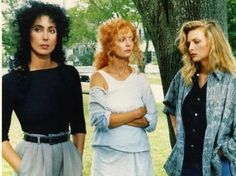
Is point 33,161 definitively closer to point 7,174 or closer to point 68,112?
point 68,112

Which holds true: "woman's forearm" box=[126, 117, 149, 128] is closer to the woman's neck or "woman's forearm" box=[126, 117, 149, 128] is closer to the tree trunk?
the woman's neck

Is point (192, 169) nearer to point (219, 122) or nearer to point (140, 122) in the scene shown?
point (219, 122)

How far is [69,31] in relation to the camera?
11.3 ft

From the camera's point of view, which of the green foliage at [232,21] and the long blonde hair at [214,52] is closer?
the long blonde hair at [214,52]

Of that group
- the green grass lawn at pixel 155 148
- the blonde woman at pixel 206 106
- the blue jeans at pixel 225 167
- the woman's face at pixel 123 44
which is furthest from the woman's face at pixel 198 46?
the green grass lawn at pixel 155 148

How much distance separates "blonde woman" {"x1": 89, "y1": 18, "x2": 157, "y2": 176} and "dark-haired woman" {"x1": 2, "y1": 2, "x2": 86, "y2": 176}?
31 cm

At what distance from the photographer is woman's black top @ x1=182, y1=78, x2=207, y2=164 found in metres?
3.47

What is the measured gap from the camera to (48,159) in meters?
3.12

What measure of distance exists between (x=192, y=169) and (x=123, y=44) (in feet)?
3.38

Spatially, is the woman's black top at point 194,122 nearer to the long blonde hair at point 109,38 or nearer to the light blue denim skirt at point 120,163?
the light blue denim skirt at point 120,163

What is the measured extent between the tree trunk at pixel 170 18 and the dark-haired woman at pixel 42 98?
51.9 inches

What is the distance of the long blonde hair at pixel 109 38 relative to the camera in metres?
3.67

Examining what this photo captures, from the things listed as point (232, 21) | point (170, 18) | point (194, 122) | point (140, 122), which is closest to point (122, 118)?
point (140, 122)

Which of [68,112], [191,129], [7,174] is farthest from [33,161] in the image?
[7,174]
